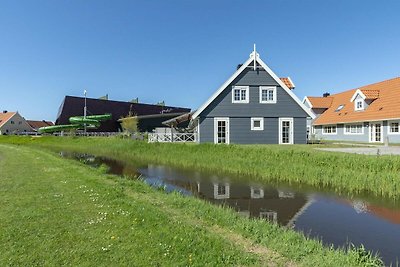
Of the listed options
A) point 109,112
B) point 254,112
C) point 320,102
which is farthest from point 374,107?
point 109,112

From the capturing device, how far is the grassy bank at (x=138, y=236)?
14.3 ft

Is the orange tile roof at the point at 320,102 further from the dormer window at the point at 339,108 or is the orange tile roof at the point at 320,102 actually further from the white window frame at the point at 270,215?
the white window frame at the point at 270,215

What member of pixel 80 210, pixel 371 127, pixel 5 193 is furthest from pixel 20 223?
pixel 371 127

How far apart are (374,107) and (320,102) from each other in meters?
13.5

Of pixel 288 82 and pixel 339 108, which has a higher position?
pixel 288 82

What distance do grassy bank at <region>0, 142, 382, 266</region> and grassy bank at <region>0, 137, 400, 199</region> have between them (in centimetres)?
592

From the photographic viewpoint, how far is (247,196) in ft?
33.4

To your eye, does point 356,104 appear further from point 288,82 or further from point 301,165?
point 301,165

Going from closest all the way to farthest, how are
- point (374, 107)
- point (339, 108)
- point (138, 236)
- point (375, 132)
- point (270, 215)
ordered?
point (138, 236)
point (270, 215)
point (375, 132)
point (374, 107)
point (339, 108)

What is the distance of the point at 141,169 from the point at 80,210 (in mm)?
10205

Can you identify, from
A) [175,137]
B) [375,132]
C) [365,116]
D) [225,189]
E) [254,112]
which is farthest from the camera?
[365,116]

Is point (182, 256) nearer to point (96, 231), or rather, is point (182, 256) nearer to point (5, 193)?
point (96, 231)

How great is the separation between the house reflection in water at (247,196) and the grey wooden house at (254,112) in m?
10.5

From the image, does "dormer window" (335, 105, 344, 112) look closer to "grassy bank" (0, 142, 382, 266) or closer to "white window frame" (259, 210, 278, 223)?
"white window frame" (259, 210, 278, 223)
